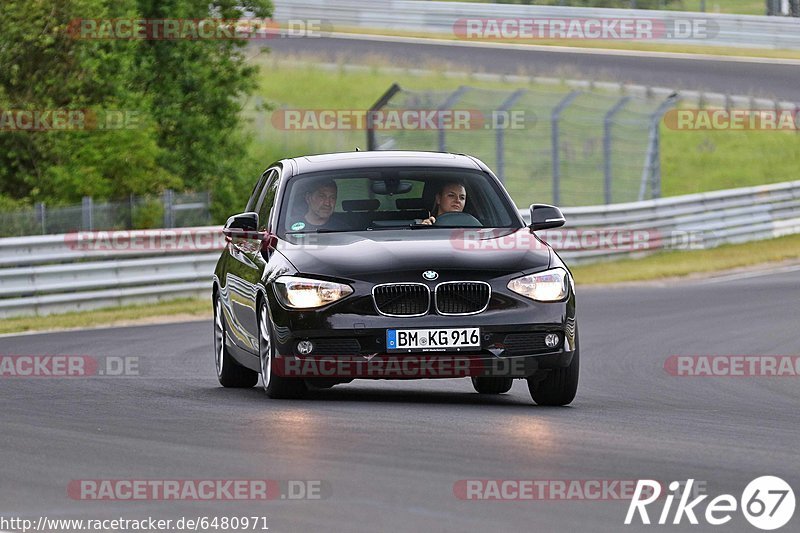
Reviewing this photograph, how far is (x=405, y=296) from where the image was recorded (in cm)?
1034

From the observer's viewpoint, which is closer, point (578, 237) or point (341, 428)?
point (341, 428)

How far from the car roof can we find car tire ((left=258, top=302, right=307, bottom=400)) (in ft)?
4.26

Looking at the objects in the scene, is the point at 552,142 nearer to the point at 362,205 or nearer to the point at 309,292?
the point at 362,205

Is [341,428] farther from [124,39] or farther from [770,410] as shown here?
[124,39]

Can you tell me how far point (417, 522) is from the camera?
6.64m

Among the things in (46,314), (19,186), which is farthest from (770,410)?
(19,186)

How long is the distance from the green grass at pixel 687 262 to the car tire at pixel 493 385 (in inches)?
511

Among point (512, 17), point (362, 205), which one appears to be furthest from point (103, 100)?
point (512, 17)

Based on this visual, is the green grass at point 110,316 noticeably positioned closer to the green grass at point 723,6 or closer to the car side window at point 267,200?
the car side window at point 267,200

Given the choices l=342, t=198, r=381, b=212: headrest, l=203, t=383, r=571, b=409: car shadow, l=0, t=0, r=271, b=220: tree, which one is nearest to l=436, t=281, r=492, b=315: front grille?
l=203, t=383, r=571, b=409: car shadow

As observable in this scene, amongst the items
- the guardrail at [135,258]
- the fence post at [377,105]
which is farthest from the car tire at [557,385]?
the fence post at [377,105]

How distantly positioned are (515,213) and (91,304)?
1200 cm

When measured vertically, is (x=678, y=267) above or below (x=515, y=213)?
below

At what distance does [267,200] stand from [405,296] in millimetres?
2393
